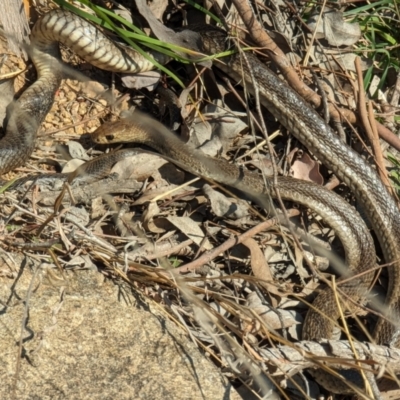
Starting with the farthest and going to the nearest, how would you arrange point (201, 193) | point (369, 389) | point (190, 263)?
point (201, 193) < point (190, 263) < point (369, 389)

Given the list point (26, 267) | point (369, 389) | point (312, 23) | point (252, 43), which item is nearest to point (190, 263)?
point (26, 267)

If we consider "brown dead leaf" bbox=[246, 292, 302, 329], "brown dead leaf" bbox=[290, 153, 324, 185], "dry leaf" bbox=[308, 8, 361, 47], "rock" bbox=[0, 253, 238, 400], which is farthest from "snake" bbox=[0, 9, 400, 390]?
"rock" bbox=[0, 253, 238, 400]

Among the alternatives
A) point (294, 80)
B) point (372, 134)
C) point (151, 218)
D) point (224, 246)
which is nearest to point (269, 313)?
point (224, 246)

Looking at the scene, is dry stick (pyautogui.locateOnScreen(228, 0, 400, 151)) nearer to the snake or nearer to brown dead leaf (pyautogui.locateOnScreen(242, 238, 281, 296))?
the snake

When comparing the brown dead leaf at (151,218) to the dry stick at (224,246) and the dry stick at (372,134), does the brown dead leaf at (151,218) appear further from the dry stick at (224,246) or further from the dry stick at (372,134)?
the dry stick at (372,134)

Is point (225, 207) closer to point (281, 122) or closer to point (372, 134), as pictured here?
point (281, 122)

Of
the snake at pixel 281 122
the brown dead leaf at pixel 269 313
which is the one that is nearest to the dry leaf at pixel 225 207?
the snake at pixel 281 122

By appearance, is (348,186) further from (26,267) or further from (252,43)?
(26,267)
